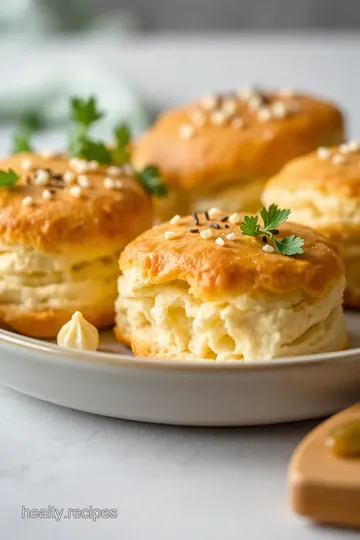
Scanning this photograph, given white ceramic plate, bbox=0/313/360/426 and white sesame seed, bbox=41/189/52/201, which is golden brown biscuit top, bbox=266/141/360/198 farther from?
white ceramic plate, bbox=0/313/360/426

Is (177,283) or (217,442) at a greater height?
(177,283)

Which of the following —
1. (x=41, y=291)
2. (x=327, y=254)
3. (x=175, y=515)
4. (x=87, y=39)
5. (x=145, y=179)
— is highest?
(x=87, y=39)

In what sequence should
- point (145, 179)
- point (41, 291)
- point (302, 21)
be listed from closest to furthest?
point (41, 291) < point (145, 179) < point (302, 21)

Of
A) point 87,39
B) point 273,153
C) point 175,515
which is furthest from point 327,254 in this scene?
point 87,39

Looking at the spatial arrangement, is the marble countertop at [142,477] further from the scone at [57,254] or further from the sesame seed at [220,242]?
the sesame seed at [220,242]

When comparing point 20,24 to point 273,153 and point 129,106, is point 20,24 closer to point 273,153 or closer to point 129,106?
point 129,106

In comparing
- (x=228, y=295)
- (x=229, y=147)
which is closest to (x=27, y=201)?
(x=228, y=295)
